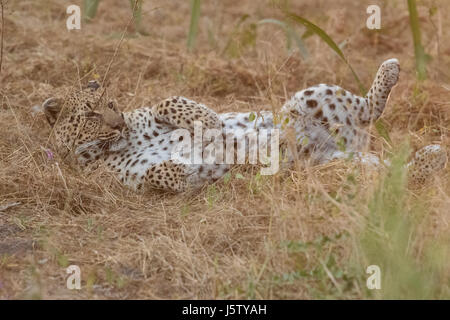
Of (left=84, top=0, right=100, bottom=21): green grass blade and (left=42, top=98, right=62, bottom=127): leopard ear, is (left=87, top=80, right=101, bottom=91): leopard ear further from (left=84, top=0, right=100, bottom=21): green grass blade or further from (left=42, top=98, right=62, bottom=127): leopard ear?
(left=84, top=0, right=100, bottom=21): green grass blade

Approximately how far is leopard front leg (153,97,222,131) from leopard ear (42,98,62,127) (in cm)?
79

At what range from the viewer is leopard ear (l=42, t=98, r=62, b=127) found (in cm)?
580

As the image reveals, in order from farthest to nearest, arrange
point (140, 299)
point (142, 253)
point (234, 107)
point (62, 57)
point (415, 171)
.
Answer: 1. point (62, 57)
2. point (234, 107)
3. point (415, 171)
4. point (142, 253)
5. point (140, 299)

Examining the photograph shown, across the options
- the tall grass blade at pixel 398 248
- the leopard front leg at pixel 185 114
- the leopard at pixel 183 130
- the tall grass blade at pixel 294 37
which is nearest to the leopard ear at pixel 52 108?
the leopard at pixel 183 130

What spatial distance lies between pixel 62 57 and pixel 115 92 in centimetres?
97

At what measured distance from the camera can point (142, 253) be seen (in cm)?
439

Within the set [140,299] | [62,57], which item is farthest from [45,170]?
[62,57]

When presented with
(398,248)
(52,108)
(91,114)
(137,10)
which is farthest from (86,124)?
(398,248)

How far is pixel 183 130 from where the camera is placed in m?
5.81

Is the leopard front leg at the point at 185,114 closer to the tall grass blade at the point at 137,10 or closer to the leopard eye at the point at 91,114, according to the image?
the leopard eye at the point at 91,114

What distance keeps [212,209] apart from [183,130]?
3.43ft

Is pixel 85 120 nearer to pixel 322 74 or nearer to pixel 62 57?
pixel 62 57

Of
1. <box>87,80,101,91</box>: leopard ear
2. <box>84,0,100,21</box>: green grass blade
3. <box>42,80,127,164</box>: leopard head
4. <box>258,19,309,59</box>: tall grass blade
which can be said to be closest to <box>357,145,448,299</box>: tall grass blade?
<box>84,0,100,21</box>: green grass blade

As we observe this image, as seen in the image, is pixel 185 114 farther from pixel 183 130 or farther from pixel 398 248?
pixel 398 248
